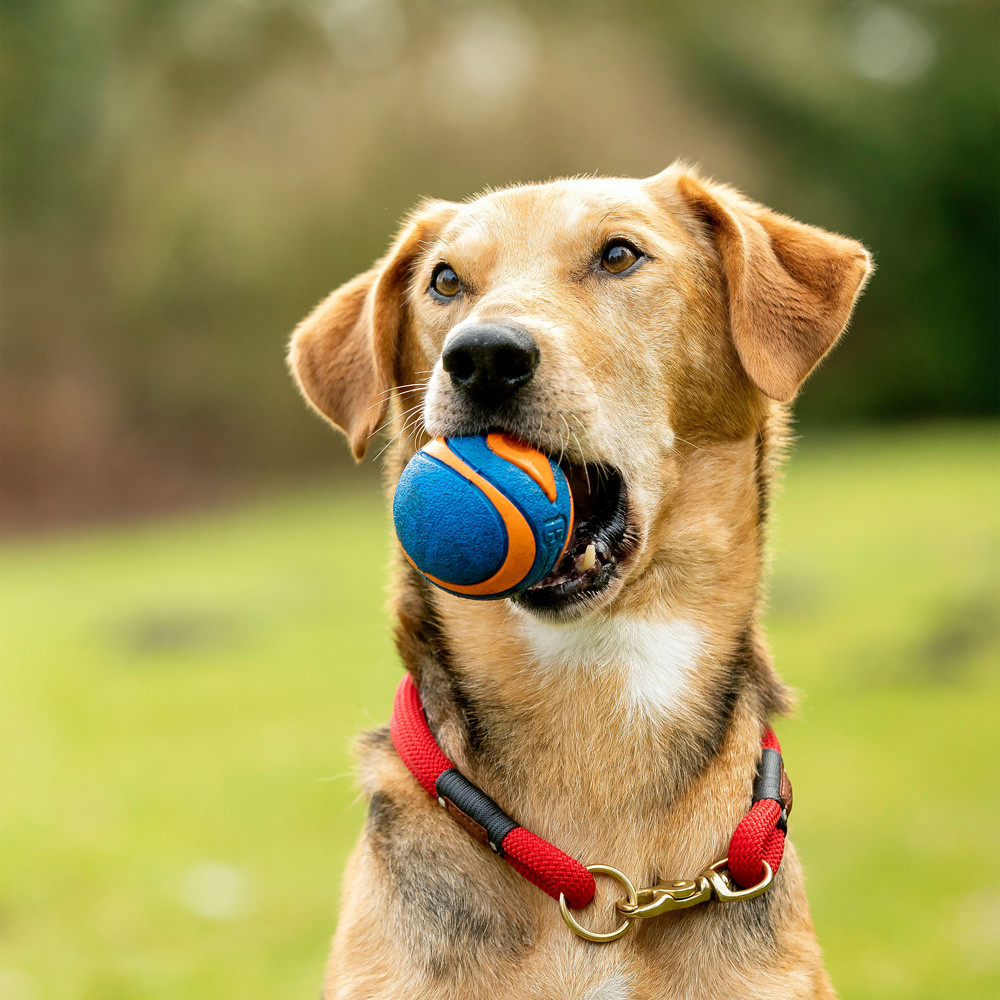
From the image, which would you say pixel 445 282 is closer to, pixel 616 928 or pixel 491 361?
pixel 491 361

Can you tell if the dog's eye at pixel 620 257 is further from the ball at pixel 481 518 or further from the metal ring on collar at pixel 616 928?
the metal ring on collar at pixel 616 928

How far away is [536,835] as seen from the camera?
2781 mm

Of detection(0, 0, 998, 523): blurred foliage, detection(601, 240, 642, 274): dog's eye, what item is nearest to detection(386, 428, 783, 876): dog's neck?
detection(601, 240, 642, 274): dog's eye

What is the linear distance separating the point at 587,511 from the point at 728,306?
0.78 m

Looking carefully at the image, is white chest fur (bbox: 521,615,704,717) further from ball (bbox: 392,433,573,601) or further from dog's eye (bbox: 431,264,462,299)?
dog's eye (bbox: 431,264,462,299)

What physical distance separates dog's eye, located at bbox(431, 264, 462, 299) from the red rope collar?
119 cm

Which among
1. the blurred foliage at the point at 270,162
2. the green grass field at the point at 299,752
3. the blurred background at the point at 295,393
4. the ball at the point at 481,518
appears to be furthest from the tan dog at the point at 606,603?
the blurred foliage at the point at 270,162

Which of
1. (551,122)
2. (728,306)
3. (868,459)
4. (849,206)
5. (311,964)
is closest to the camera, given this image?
(728,306)

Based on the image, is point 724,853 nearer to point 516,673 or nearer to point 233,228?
point 516,673

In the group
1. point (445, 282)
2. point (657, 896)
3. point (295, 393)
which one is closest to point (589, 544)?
point (657, 896)

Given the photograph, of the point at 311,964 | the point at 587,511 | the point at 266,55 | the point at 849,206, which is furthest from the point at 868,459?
the point at 587,511

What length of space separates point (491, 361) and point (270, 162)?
20.4 meters

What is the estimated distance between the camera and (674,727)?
297cm

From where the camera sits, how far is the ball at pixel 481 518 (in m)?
2.57
